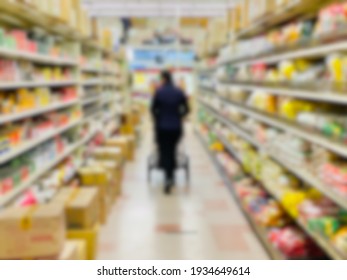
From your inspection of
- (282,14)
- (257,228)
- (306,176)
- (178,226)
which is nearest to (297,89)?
(306,176)

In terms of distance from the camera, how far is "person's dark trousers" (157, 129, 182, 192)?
601 centimetres

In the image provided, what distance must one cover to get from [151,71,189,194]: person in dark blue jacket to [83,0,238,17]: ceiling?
637 centimetres

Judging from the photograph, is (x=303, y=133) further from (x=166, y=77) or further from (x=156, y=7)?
(x=156, y=7)

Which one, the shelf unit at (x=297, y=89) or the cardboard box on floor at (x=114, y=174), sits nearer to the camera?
the shelf unit at (x=297, y=89)

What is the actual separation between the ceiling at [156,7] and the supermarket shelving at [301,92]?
6.16 metres

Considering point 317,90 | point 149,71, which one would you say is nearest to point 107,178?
point 317,90

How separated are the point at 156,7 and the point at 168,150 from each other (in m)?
7.61

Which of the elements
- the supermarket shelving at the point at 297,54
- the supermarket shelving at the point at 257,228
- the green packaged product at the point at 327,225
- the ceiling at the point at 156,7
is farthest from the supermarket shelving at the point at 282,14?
the ceiling at the point at 156,7

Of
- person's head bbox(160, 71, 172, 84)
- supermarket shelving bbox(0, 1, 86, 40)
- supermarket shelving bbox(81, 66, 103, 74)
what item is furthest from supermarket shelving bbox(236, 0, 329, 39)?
supermarket shelving bbox(81, 66, 103, 74)

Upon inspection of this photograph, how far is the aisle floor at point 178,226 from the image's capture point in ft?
12.8

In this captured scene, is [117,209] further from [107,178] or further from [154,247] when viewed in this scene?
[154,247]

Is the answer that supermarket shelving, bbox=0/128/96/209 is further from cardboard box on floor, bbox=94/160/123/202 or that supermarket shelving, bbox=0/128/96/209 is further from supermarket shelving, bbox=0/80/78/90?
supermarket shelving, bbox=0/80/78/90

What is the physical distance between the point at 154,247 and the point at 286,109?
181cm

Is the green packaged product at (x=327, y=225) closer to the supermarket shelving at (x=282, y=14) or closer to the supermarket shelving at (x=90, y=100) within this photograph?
the supermarket shelving at (x=282, y=14)
